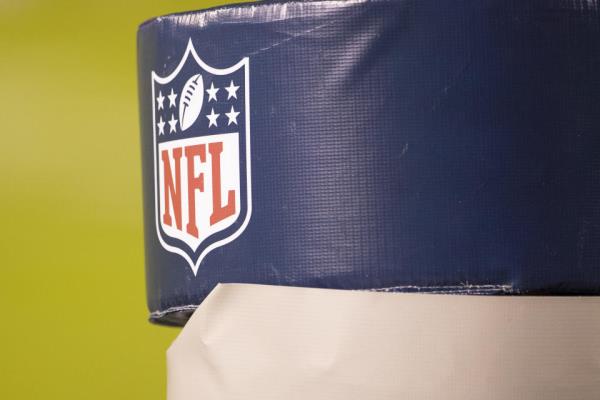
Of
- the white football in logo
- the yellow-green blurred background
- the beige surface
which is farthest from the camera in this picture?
the yellow-green blurred background

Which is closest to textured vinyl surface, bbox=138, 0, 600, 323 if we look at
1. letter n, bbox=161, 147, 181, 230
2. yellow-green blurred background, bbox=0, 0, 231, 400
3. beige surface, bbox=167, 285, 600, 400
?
beige surface, bbox=167, 285, 600, 400

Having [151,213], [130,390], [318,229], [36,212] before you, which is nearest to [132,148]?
[36,212]

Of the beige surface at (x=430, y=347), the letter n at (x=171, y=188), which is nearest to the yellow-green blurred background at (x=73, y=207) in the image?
the letter n at (x=171, y=188)

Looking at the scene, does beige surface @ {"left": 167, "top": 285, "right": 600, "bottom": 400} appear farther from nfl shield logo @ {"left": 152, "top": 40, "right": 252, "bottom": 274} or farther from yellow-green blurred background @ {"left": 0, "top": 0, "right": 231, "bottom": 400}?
yellow-green blurred background @ {"left": 0, "top": 0, "right": 231, "bottom": 400}

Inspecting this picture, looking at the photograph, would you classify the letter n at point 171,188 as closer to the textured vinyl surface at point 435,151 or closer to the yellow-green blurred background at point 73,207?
the textured vinyl surface at point 435,151

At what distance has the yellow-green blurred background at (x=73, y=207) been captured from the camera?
8.45 feet

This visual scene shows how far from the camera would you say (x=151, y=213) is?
1338 mm

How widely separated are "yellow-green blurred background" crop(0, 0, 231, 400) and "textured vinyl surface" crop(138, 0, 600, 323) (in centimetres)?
146

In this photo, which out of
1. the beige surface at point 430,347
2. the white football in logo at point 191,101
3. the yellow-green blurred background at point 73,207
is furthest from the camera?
the yellow-green blurred background at point 73,207

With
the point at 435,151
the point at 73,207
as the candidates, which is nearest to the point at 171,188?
the point at 435,151

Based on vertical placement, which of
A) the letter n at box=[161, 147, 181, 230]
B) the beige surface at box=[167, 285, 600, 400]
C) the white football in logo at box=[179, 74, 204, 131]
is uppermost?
the white football in logo at box=[179, 74, 204, 131]

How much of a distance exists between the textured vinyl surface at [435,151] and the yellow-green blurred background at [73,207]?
1.46 meters

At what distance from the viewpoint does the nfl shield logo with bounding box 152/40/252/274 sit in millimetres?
1206

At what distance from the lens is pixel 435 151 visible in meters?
1.14
